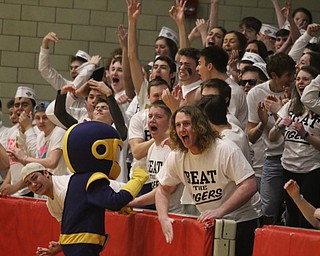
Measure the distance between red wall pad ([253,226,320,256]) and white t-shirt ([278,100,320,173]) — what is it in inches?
98.2

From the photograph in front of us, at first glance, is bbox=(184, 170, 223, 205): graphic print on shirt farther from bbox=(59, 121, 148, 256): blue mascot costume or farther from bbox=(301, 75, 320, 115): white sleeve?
bbox=(301, 75, 320, 115): white sleeve

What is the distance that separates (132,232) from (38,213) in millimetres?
1313

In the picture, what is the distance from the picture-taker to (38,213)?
796cm

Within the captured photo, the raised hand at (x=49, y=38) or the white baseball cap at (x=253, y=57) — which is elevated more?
the raised hand at (x=49, y=38)

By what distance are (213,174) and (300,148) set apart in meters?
1.95

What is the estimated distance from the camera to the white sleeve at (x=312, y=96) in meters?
7.91

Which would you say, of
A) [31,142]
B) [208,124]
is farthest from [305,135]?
[31,142]

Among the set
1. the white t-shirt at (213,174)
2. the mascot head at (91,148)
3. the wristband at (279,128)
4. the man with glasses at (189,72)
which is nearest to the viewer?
the white t-shirt at (213,174)

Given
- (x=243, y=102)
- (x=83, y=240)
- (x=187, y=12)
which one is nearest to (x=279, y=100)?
(x=243, y=102)

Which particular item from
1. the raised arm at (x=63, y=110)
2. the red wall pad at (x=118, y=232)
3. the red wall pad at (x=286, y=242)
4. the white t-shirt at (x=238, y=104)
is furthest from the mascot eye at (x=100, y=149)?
the raised arm at (x=63, y=110)

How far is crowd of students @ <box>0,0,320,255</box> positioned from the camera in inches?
256

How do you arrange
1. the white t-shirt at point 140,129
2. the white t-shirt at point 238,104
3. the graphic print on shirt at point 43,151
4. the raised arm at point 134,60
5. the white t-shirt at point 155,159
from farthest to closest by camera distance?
the graphic print on shirt at point 43,151 < the raised arm at point 134,60 < the white t-shirt at point 140,129 < the white t-shirt at point 238,104 < the white t-shirt at point 155,159

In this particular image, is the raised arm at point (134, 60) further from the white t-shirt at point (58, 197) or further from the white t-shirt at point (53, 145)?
the white t-shirt at point (58, 197)

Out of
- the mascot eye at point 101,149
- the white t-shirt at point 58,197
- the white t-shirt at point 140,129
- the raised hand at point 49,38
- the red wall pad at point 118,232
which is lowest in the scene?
Result: the red wall pad at point 118,232
